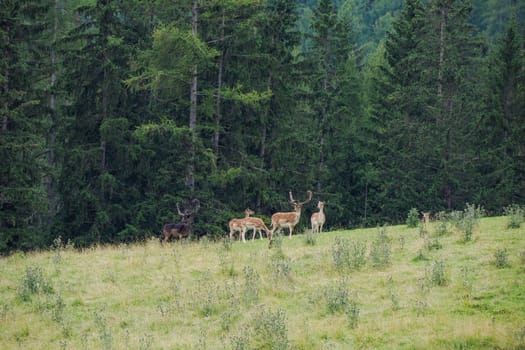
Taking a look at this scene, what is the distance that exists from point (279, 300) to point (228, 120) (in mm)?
21238

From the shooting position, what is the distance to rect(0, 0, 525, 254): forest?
93.2 feet

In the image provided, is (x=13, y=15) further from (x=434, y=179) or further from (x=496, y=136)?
(x=496, y=136)

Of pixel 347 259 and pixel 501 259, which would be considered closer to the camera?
pixel 501 259

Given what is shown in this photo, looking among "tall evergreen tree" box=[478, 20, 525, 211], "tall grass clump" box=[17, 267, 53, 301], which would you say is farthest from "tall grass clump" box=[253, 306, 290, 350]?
"tall evergreen tree" box=[478, 20, 525, 211]

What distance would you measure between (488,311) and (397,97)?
31083 millimetres

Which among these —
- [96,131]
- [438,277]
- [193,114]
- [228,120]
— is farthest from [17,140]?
[438,277]

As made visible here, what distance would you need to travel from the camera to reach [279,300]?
13445 mm

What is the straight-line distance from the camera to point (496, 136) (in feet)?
132

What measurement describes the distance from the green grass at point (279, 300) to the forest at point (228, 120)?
1141cm

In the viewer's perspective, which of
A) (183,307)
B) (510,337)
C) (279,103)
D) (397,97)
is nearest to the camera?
(510,337)

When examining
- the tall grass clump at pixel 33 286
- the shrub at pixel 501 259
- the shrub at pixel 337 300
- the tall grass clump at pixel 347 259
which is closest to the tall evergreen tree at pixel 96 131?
the tall grass clump at pixel 33 286

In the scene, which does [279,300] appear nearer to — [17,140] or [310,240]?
[310,240]

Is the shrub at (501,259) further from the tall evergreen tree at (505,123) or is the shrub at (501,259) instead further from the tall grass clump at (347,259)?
the tall evergreen tree at (505,123)

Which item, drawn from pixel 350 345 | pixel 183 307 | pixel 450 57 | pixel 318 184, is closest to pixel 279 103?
pixel 318 184
